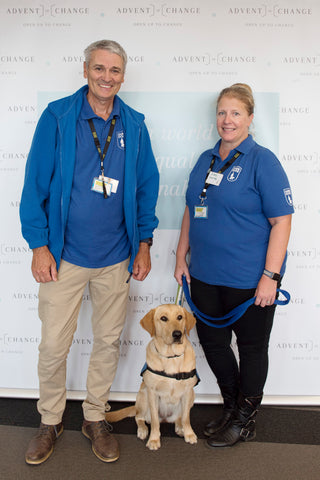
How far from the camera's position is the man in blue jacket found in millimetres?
1906

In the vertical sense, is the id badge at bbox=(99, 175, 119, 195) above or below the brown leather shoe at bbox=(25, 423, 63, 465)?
above

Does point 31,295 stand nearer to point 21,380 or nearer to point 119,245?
point 21,380

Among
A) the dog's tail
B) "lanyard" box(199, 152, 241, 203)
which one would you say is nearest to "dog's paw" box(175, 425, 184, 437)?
the dog's tail

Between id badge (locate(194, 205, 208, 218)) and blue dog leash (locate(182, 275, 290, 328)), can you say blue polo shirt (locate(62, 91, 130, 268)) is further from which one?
blue dog leash (locate(182, 275, 290, 328))

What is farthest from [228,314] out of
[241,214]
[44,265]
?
[44,265]

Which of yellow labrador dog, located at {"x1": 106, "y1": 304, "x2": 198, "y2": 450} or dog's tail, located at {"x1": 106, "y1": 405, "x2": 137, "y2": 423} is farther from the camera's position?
dog's tail, located at {"x1": 106, "y1": 405, "x2": 137, "y2": 423}

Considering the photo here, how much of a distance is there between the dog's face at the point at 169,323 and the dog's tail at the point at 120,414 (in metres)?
0.55

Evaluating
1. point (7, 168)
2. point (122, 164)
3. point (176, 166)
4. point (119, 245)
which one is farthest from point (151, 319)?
point (7, 168)

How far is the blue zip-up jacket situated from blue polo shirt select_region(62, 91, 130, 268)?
4 centimetres

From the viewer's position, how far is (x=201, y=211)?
6.73ft

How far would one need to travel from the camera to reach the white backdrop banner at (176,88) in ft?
7.89

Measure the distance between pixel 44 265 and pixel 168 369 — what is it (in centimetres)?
86

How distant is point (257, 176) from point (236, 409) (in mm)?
1338

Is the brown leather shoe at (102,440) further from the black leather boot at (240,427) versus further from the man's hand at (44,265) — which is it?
the man's hand at (44,265)
